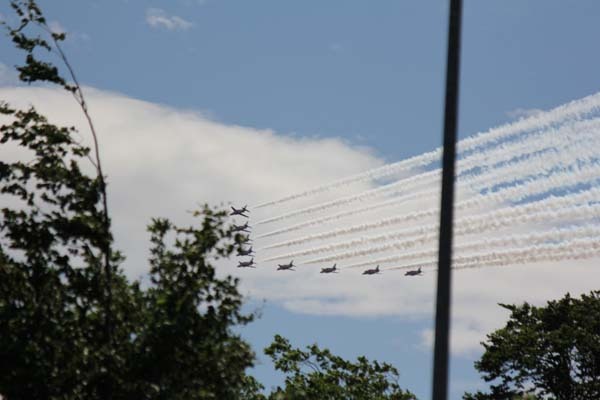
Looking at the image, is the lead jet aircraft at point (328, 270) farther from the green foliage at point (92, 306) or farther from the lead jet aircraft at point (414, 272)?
the green foliage at point (92, 306)

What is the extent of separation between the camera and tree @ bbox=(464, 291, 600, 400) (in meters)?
59.6

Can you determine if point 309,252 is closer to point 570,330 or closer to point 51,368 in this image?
point 570,330

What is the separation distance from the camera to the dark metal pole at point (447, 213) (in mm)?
10062

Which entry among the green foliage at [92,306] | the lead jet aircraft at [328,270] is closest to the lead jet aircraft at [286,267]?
the lead jet aircraft at [328,270]

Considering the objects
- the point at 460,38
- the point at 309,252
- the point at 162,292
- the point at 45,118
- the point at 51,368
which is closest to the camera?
the point at 460,38

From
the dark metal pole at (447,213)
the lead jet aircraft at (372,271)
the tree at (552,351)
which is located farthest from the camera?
the lead jet aircraft at (372,271)

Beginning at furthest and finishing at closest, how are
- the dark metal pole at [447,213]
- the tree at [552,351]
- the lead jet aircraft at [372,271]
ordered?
the lead jet aircraft at [372,271], the tree at [552,351], the dark metal pole at [447,213]

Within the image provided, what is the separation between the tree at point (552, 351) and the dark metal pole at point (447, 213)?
51.2 m

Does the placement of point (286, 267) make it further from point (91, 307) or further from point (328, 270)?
point (91, 307)

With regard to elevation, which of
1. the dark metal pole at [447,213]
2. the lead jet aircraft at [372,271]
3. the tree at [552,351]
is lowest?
the dark metal pole at [447,213]

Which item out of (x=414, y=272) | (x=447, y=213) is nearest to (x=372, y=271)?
(x=414, y=272)

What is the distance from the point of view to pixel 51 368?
19844mm

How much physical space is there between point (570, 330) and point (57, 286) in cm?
4409

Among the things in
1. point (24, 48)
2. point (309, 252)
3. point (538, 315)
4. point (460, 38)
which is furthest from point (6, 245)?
point (309, 252)
